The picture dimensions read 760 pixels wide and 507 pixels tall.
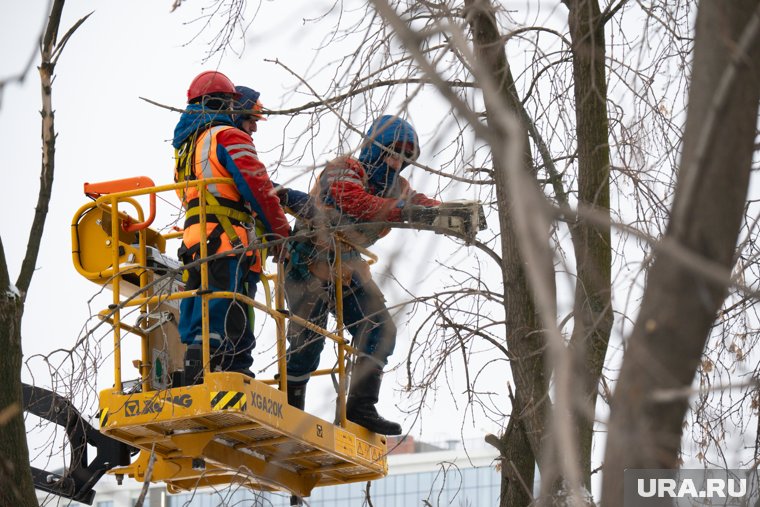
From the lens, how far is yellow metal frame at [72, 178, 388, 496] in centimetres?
705

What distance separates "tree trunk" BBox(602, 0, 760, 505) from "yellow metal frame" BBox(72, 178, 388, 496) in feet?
11.2

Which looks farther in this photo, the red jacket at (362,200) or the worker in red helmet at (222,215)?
the worker in red helmet at (222,215)

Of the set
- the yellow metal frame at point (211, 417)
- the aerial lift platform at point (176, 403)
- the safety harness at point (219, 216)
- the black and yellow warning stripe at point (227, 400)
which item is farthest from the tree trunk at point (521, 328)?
the safety harness at point (219, 216)

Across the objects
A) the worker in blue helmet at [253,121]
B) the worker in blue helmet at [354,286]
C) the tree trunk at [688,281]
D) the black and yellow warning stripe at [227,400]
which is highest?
the worker in blue helmet at [253,121]

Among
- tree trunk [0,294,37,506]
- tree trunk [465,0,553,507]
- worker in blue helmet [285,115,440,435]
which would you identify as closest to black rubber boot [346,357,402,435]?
worker in blue helmet [285,115,440,435]

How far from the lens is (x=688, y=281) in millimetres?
3475

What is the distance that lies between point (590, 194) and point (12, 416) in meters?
2.93

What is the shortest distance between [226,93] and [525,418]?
2.63m

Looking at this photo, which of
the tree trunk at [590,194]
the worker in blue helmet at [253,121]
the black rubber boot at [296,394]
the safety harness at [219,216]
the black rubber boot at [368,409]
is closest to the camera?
the tree trunk at [590,194]

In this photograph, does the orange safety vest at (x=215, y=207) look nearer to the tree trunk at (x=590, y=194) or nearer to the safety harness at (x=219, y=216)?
the safety harness at (x=219, y=216)

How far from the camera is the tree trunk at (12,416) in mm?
5848

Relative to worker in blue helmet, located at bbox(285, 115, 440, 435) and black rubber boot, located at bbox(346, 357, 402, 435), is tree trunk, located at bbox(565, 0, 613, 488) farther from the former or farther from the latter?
black rubber boot, located at bbox(346, 357, 402, 435)

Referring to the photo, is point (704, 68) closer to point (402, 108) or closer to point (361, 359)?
point (402, 108)

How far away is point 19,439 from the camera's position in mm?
6016
